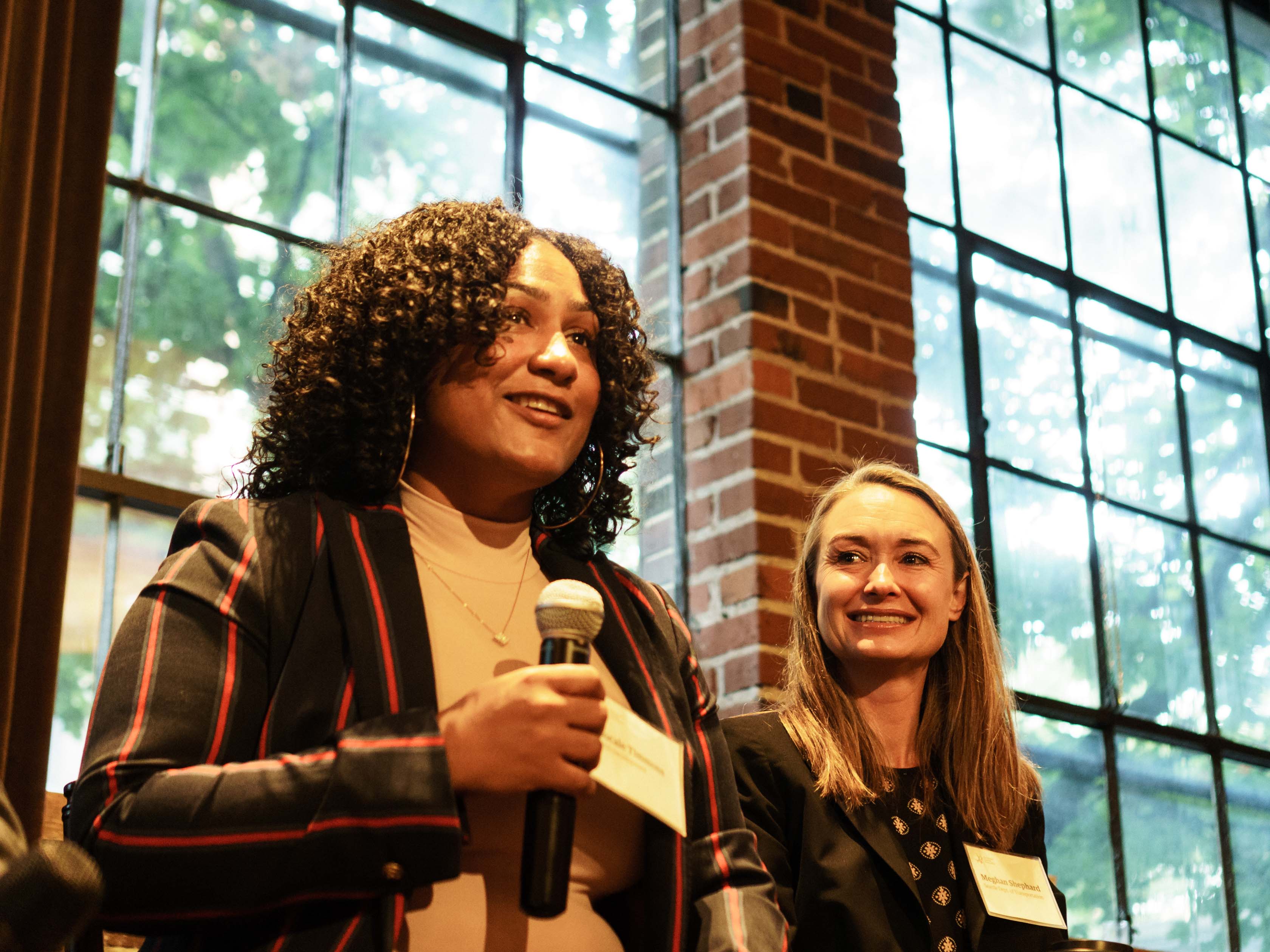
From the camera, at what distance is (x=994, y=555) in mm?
3545

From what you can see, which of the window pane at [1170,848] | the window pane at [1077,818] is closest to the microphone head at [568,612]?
the window pane at [1077,818]

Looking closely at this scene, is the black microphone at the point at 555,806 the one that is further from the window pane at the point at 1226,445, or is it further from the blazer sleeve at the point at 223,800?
the window pane at the point at 1226,445

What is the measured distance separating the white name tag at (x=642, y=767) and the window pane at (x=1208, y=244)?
3512 millimetres

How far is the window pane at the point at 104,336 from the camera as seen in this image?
7.73ft

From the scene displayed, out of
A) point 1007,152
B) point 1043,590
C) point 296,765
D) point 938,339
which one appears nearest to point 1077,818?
point 1043,590

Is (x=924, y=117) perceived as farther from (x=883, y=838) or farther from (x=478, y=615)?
(x=478, y=615)

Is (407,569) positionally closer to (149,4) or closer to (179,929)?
(179,929)

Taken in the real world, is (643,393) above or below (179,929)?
above

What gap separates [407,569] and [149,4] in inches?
69.7

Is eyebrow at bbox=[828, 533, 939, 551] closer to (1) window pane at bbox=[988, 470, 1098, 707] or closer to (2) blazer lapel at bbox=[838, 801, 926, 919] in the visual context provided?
(2) blazer lapel at bbox=[838, 801, 926, 919]

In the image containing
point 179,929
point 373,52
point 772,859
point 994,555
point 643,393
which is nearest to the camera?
point 179,929

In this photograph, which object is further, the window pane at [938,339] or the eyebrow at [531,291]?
the window pane at [938,339]

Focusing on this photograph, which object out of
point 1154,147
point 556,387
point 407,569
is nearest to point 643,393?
point 556,387

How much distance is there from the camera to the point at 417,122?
2924 mm
